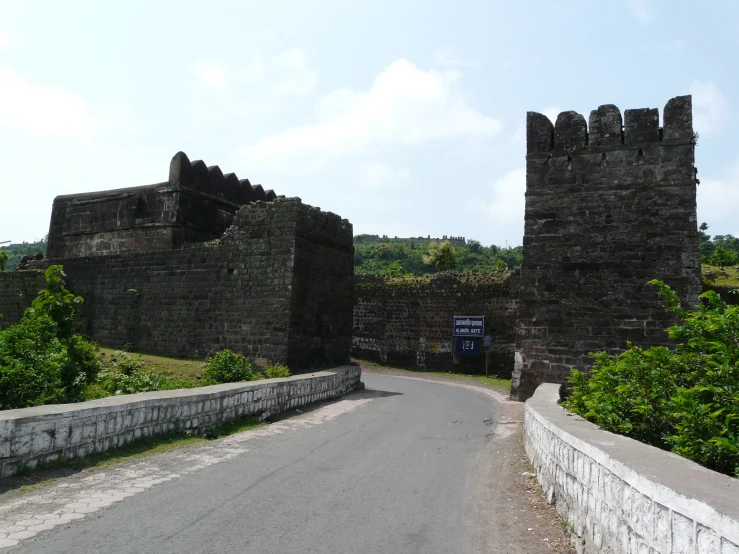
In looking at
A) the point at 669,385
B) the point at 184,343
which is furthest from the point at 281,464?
the point at 184,343

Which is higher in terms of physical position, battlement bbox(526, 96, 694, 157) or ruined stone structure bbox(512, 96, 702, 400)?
battlement bbox(526, 96, 694, 157)

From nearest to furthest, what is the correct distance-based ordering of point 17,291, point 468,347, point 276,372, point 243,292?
point 276,372, point 243,292, point 17,291, point 468,347

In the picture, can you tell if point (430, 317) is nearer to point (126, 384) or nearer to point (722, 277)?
point (722, 277)

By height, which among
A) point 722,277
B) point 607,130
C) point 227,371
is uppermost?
point 607,130

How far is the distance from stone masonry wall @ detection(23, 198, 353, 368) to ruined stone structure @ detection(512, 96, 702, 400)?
206 inches

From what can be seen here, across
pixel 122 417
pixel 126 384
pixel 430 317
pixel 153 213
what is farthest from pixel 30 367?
pixel 430 317

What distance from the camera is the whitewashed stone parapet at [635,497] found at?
228 cm

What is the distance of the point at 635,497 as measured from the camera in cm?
293

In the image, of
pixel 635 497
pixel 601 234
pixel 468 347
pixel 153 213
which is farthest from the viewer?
pixel 468 347

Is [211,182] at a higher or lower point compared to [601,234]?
higher

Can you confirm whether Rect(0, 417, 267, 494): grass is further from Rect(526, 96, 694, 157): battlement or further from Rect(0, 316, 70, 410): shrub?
Rect(526, 96, 694, 157): battlement

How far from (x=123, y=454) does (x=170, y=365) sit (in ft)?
23.1

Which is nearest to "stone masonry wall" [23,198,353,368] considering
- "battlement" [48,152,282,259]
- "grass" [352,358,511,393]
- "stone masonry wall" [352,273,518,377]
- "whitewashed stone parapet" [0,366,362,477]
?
"battlement" [48,152,282,259]

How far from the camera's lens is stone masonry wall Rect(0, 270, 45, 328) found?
1805 cm
